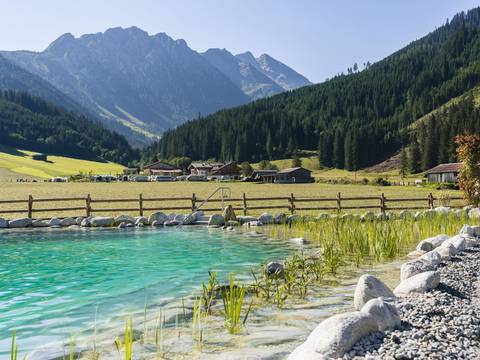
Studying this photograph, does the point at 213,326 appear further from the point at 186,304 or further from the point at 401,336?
the point at 401,336

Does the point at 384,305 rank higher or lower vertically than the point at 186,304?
higher

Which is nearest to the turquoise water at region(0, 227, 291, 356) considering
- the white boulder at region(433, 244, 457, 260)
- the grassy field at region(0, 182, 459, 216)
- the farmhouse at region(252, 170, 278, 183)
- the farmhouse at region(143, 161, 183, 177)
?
the white boulder at region(433, 244, 457, 260)

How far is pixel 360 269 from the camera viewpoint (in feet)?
41.4

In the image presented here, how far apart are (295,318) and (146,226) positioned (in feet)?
63.0

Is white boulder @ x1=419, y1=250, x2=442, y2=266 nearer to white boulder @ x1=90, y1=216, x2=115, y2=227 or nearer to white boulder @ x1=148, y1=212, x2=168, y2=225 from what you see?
white boulder @ x1=148, y1=212, x2=168, y2=225

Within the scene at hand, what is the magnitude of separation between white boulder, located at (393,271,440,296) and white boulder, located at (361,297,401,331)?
Result: 2185 mm

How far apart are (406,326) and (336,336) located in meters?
1.58

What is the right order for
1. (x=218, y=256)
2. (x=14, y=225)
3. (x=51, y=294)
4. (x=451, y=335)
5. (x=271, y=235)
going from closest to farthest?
(x=451, y=335) < (x=51, y=294) < (x=218, y=256) < (x=271, y=235) < (x=14, y=225)

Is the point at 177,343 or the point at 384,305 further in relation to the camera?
the point at 177,343

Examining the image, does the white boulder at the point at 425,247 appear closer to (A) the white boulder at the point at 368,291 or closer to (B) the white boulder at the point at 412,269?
(B) the white boulder at the point at 412,269

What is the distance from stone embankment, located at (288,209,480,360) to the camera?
5.46m

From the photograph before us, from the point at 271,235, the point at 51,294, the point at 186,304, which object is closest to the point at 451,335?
the point at 186,304

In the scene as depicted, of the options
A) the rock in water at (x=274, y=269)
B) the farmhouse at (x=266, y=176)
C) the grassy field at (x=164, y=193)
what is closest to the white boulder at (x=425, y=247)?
the rock in water at (x=274, y=269)

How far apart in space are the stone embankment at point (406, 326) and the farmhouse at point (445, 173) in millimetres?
89361
